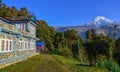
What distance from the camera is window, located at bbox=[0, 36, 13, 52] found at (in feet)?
61.7

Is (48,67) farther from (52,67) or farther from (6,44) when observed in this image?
(6,44)

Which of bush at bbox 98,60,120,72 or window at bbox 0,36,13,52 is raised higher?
window at bbox 0,36,13,52

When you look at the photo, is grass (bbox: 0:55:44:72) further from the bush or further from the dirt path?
the bush

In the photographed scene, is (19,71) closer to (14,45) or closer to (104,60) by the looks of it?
(14,45)

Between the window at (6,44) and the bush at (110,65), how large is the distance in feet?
31.3

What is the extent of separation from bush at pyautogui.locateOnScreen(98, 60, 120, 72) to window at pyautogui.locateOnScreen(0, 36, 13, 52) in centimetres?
954

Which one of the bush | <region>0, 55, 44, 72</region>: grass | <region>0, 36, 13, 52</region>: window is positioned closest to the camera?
<region>0, 55, 44, 72</region>: grass

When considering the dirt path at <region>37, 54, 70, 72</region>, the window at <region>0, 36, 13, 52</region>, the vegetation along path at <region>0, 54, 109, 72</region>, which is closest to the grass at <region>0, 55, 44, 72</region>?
the vegetation along path at <region>0, 54, 109, 72</region>

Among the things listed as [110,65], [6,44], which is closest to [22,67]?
[6,44]

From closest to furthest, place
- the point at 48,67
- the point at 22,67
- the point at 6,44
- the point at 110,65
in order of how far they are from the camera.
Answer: the point at 22,67, the point at 48,67, the point at 6,44, the point at 110,65

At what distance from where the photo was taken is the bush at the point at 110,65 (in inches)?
817

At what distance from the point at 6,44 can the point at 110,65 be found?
10382mm

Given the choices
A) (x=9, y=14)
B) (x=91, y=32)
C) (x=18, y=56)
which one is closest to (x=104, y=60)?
(x=18, y=56)

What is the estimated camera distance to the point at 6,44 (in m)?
20.2
